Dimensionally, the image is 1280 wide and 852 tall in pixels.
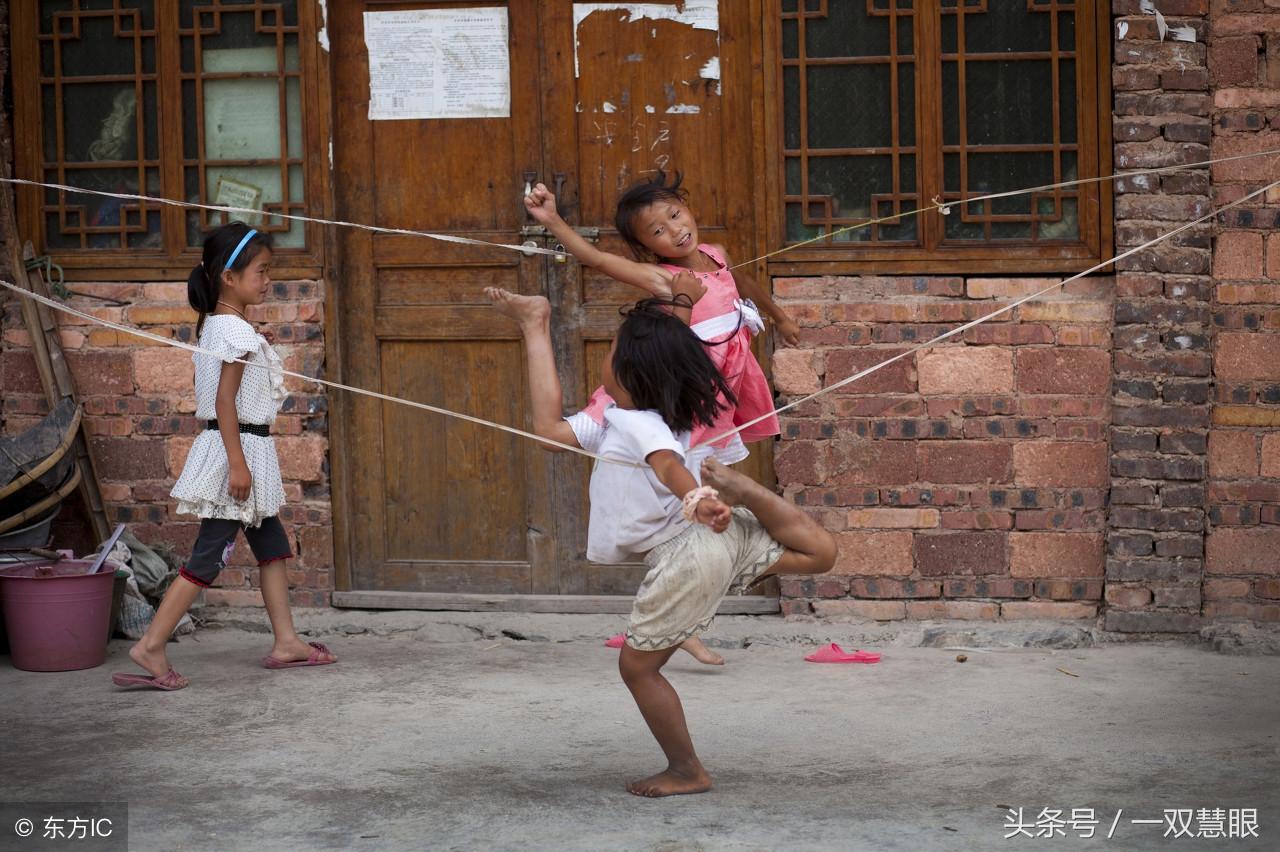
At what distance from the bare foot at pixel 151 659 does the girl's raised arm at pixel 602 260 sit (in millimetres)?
1977

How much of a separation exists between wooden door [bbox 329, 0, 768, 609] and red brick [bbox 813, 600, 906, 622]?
60cm

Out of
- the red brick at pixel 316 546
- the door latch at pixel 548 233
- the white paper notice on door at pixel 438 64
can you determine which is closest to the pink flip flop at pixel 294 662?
the red brick at pixel 316 546

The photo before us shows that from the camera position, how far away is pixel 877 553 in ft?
19.1

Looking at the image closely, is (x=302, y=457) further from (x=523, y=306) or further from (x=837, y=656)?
(x=523, y=306)

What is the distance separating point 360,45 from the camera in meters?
6.01

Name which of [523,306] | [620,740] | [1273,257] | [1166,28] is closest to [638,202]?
[523,306]

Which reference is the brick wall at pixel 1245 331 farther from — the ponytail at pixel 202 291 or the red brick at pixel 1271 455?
the ponytail at pixel 202 291

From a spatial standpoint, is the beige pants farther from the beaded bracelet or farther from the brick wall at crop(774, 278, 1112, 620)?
the brick wall at crop(774, 278, 1112, 620)

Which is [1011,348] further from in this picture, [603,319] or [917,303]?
[603,319]

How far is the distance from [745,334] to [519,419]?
1668 mm

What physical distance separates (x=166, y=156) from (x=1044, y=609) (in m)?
3.73

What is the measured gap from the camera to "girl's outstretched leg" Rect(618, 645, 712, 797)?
386cm

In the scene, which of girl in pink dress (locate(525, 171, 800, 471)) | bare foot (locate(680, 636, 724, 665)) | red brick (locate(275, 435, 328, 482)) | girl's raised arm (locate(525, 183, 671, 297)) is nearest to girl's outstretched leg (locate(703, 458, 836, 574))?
girl in pink dress (locate(525, 171, 800, 471))

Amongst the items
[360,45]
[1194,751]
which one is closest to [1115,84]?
[1194,751]
